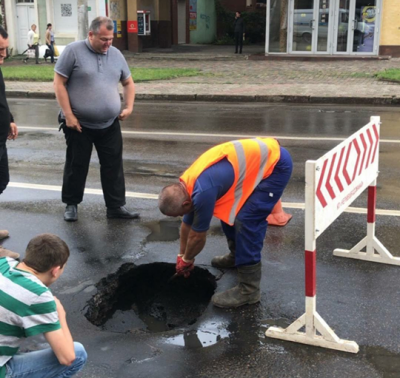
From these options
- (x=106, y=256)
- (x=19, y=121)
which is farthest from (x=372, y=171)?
(x=19, y=121)

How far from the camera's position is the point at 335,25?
22250mm

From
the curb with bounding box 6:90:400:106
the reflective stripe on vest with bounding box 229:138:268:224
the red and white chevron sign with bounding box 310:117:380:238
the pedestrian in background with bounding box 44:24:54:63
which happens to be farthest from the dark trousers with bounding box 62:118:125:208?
the pedestrian in background with bounding box 44:24:54:63

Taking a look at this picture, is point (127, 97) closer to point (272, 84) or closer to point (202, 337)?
point (202, 337)

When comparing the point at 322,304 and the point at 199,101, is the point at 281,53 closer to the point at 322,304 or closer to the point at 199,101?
the point at 199,101

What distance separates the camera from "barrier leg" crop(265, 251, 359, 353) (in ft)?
11.6

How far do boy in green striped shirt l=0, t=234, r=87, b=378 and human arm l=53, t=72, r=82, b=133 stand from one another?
2972mm

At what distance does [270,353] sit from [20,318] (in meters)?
1.67

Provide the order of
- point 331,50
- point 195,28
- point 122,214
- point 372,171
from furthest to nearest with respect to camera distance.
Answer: point 195,28 → point 331,50 → point 122,214 → point 372,171

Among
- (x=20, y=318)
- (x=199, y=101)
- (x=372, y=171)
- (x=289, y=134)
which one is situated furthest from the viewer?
(x=199, y=101)

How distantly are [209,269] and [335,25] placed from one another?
19.5m

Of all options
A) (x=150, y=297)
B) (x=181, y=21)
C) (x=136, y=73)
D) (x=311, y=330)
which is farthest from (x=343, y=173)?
(x=181, y=21)

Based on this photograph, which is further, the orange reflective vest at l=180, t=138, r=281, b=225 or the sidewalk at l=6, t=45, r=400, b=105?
the sidewalk at l=6, t=45, r=400, b=105

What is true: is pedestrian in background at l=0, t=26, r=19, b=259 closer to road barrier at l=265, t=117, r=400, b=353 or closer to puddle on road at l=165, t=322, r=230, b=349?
puddle on road at l=165, t=322, r=230, b=349

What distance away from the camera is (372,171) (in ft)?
15.2
